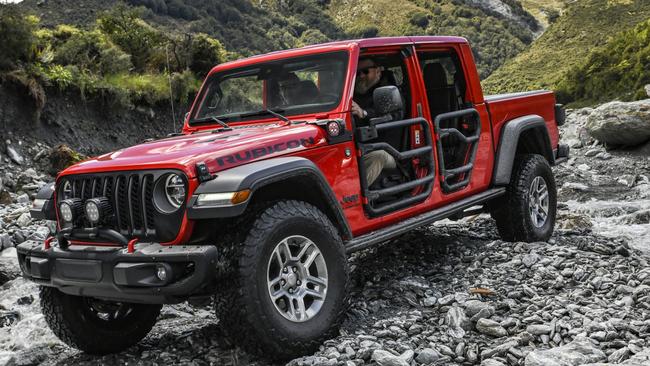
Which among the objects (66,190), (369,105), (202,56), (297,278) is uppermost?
(202,56)

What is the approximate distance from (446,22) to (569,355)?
266ft

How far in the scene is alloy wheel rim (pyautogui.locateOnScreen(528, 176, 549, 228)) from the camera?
6691mm

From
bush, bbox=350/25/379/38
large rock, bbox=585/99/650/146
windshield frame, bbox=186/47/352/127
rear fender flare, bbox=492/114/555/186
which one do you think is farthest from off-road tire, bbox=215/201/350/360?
bush, bbox=350/25/379/38

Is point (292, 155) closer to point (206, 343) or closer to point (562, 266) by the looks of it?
point (206, 343)

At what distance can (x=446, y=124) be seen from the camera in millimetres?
5984

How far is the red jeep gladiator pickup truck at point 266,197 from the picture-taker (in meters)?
3.62

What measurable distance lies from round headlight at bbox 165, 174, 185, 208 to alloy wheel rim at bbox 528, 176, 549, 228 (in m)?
4.06

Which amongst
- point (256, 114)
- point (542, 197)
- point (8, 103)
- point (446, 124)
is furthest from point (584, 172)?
point (8, 103)

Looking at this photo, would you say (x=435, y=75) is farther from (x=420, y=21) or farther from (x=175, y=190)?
(x=420, y=21)

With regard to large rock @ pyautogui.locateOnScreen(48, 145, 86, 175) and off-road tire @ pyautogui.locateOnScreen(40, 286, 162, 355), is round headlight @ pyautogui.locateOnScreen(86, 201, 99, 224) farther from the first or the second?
large rock @ pyautogui.locateOnScreen(48, 145, 86, 175)

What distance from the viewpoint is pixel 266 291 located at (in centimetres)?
369

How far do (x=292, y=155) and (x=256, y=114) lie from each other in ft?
3.19

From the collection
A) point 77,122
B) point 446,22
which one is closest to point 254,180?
point 77,122

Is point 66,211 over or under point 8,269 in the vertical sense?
over
